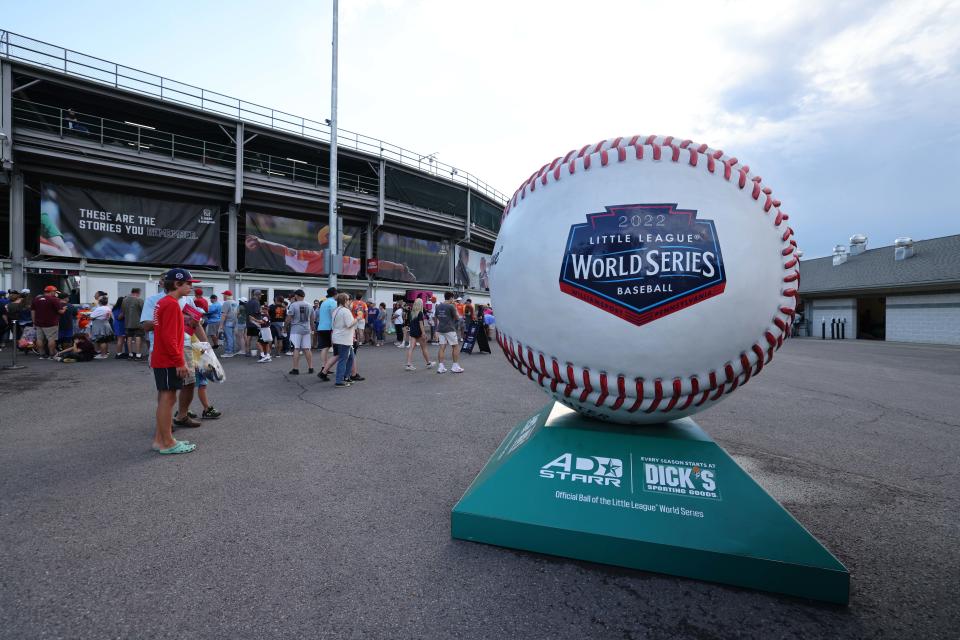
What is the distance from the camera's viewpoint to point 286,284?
18.8 metres

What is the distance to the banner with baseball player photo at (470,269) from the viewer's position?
2681cm

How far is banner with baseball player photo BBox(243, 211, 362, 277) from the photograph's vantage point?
59.5 ft

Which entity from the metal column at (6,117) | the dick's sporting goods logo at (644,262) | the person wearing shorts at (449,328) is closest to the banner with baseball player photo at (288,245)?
the metal column at (6,117)

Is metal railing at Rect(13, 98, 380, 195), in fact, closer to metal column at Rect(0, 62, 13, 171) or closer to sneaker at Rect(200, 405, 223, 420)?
metal column at Rect(0, 62, 13, 171)

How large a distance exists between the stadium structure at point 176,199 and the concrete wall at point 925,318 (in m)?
24.2

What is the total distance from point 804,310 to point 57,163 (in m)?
39.0

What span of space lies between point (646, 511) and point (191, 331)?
4549mm

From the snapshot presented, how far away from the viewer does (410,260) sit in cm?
2377

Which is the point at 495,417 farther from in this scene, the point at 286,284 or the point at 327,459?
the point at 286,284

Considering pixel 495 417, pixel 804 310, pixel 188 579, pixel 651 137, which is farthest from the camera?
pixel 804 310

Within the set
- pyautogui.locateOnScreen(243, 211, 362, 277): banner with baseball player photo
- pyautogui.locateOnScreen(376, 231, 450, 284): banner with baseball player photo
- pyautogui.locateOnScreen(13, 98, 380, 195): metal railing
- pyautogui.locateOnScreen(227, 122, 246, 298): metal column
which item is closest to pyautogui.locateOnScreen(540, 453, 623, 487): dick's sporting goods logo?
pyautogui.locateOnScreen(243, 211, 362, 277): banner with baseball player photo

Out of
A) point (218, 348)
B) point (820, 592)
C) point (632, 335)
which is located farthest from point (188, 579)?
point (218, 348)

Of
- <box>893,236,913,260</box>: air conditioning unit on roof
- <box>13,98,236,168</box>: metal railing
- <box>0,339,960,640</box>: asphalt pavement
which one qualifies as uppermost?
<box>13,98,236,168</box>: metal railing

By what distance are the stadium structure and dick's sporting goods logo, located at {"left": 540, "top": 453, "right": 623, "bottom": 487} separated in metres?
14.3
